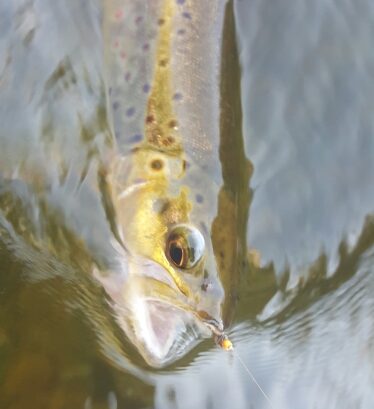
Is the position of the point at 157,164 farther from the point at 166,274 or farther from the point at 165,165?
the point at 166,274

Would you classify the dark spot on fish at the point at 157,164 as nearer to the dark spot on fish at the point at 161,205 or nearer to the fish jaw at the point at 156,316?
the dark spot on fish at the point at 161,205

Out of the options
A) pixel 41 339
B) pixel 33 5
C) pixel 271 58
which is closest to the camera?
pixel 41 339

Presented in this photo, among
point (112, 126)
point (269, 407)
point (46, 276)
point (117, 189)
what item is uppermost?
point (112, 126)

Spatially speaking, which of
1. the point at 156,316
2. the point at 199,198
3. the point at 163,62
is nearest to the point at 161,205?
the point at 199,198

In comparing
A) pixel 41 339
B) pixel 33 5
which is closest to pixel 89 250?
pixel 41 339

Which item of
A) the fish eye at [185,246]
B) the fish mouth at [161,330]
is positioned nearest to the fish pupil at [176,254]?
the fish eye at [185,246]

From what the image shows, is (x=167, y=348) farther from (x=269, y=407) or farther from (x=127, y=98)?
(x=127, y=98)

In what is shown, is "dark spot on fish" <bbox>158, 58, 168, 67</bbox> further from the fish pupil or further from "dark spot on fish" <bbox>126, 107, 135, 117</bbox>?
the fish pupil
